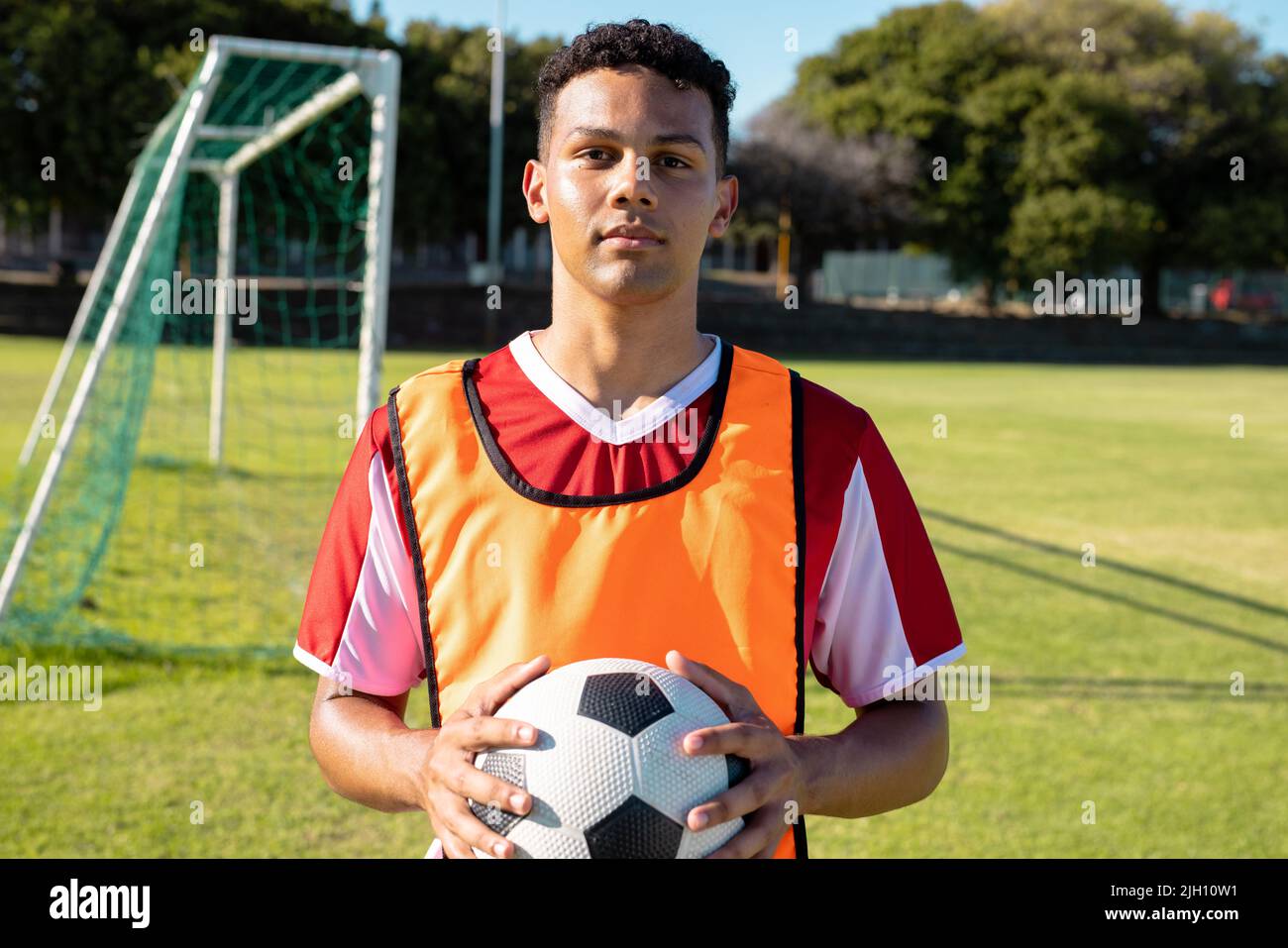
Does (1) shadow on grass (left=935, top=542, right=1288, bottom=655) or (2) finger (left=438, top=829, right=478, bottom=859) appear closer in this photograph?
(2) finger (left=438, top=829, right=478, bottom=859)

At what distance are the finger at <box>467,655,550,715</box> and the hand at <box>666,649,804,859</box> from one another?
Answer: 196 mm

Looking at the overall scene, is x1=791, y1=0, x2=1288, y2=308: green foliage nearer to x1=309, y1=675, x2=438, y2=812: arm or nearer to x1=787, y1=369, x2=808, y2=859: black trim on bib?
x1=787, y1=369, x2=808, y2=859: black trim on bib

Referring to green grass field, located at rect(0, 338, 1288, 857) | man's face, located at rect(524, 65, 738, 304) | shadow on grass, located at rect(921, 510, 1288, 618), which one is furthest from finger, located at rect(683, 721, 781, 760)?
shadow on grass, located at rect(921, 510, 1288, 618)

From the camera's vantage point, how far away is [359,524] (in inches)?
81.0

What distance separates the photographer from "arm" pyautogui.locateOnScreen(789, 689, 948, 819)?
1.86m

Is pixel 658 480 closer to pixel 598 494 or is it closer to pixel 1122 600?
pixel 598 494

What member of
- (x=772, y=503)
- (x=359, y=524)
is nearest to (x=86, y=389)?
(x=359, y=524)

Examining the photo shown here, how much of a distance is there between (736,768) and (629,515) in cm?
44

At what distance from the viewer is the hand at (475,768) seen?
1.67 meters

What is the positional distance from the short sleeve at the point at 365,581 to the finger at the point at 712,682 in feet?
1.68
